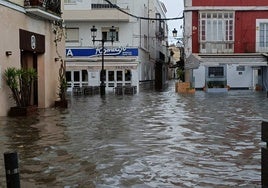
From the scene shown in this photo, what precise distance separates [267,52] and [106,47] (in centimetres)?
1471

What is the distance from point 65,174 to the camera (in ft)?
27.1

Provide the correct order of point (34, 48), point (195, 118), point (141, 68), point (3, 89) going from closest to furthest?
1. point (195, 118)
2. point (3, 89)
3. point (34, 48)
4. point (141, 68)

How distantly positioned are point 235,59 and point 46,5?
2353cm

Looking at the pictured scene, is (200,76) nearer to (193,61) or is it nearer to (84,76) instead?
(193,61)

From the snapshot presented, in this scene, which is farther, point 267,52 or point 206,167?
point 267,52

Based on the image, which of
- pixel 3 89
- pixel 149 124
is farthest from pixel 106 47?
pixel 149 124

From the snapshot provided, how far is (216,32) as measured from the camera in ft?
146

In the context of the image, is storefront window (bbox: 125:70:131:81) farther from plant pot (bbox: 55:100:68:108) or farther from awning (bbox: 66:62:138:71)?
plant pot (bbox: 55:100:68:108)

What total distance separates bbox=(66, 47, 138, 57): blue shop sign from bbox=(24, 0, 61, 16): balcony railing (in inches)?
862

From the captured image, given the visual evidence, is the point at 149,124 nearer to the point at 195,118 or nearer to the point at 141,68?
the point at 195,118

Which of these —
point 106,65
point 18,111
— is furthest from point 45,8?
point 106,65

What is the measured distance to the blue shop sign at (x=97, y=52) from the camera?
1852 inches

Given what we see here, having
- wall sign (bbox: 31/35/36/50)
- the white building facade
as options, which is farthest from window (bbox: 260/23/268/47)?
wall sign (bbox: 31/35/36/50)

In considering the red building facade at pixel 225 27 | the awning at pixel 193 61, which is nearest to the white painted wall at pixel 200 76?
the red building facade at pixel 225 27
